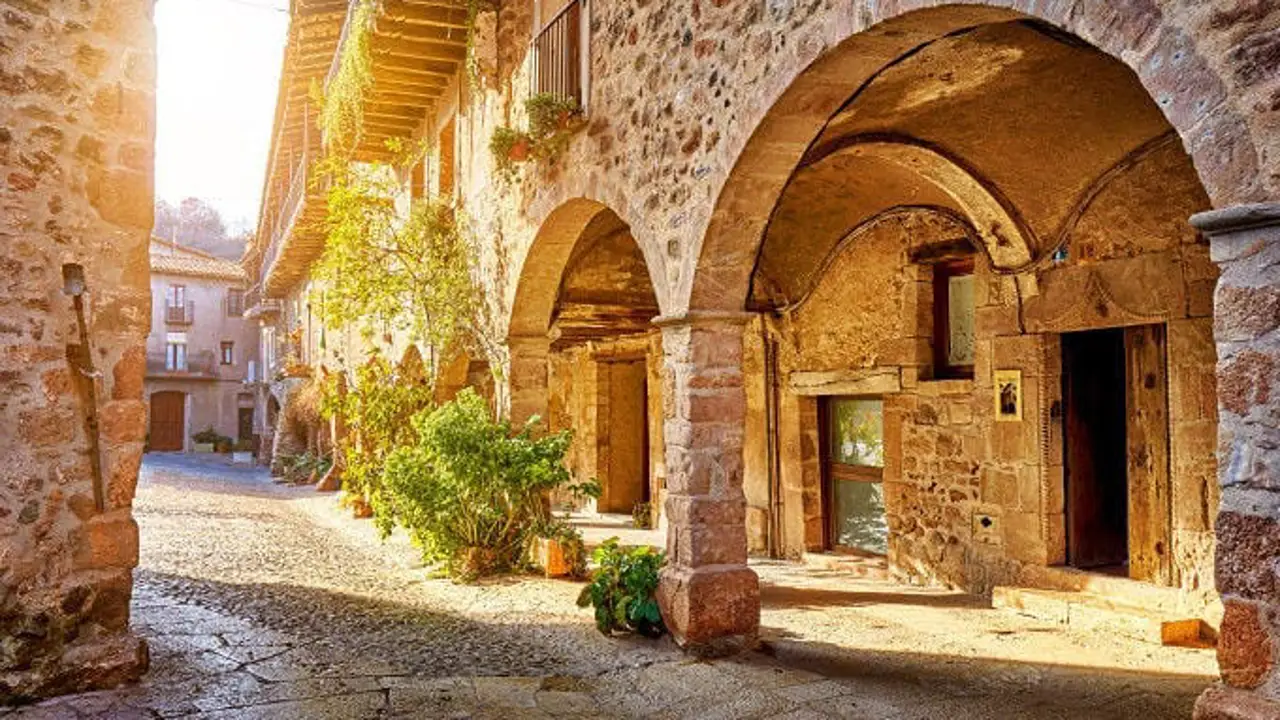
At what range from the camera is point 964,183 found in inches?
243

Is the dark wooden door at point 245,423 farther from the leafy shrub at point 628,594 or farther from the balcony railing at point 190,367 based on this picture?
the leafy shrub at point 628,594

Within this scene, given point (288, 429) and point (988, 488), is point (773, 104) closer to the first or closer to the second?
point (988, 488)

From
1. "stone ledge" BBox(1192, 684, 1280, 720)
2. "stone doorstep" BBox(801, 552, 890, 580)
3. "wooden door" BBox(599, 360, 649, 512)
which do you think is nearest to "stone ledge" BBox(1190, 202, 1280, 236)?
"stone ledge" BBox(1192, 684, 1280, 720)

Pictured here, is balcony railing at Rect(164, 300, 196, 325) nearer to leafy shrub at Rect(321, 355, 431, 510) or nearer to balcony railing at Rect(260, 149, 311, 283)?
balcony railing at Rect(260, 149, 311, 283)

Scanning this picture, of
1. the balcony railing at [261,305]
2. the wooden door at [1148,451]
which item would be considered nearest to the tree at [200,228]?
the balcony railing at [261,305]

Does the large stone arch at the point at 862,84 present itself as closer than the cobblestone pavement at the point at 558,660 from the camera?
Yes

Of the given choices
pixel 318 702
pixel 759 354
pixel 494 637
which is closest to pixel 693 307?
pixel 494 637

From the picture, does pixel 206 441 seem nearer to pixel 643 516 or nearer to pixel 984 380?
pixel 643 516

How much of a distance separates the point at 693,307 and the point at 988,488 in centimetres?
293

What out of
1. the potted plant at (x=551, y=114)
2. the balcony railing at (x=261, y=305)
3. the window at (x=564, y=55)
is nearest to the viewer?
the potted plant at (x=551, y=114)

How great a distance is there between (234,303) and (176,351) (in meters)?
2.67

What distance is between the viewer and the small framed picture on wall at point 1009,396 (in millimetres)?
6273

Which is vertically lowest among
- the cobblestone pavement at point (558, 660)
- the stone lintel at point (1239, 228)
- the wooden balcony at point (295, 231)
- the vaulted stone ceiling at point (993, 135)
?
the cobblestone pavement at point (558, 660)

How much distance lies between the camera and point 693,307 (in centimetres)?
483
